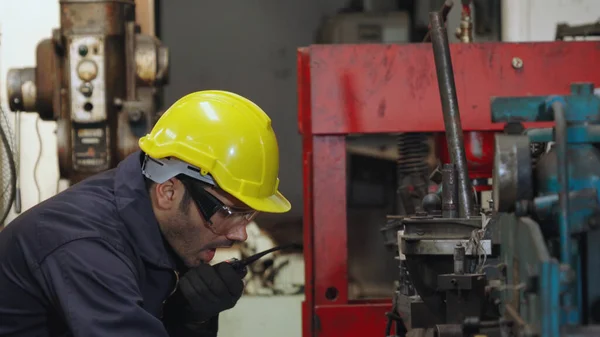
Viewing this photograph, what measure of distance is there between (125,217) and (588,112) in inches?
33.0

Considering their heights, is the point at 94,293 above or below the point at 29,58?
below

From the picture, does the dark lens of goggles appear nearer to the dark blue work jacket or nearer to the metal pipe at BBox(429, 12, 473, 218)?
the dark blue work jacket

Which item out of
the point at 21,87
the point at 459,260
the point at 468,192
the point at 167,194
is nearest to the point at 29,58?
the point at 21,87

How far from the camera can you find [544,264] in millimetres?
1163

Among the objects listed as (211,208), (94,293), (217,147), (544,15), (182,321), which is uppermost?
(544,15)

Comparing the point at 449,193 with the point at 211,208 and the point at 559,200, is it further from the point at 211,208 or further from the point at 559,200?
the point at 559,200

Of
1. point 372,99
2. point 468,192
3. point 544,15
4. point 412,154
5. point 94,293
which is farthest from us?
point 544,15

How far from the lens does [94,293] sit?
5.10 ft

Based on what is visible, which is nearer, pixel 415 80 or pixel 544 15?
pixel 415 80

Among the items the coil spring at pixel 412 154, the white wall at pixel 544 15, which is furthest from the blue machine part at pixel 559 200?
the white wall at pixel 544 15

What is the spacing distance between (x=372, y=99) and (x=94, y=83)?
874 millimetres

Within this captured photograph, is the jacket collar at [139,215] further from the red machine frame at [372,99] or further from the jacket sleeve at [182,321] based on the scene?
the red machine frame at [372,99]

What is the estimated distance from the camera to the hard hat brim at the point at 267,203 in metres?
1.85

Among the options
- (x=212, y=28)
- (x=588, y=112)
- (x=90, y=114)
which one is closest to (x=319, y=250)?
(x=90, y=114)
